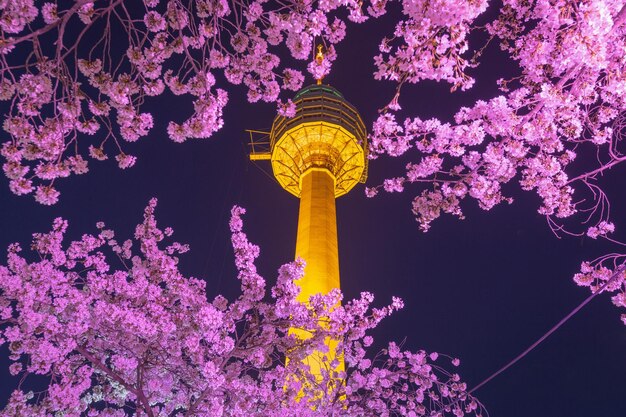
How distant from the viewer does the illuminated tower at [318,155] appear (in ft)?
69.3

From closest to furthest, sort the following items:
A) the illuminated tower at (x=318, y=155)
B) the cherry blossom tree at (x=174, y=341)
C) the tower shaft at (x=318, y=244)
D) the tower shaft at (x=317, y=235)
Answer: the cherry blossom tree at (x=174, y=341) → the tower shaft at (x=318, y=244) → the tower shaft at (x=317, y=235) → the illuminated tower at (x=318, y=155)

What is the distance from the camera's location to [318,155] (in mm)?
25203

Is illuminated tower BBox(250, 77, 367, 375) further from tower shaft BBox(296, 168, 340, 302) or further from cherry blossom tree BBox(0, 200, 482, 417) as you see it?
cherry blossom tree BBox(0, 200, 482, 417)

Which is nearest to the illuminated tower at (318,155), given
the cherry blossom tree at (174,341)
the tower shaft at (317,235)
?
the tower shaft at (317,235)

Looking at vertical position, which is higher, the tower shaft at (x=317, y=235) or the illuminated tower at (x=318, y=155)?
the illuminated tower at (x=318, y=155)

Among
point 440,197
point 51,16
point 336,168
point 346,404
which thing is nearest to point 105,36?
point 51,16

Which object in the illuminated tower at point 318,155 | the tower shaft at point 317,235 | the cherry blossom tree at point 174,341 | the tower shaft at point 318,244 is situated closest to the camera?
the cherry blossom tree at point 174,341

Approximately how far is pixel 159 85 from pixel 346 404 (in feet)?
35.0

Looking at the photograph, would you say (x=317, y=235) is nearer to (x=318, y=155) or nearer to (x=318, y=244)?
(x=318, y=244)

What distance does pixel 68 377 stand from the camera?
35.1 feet

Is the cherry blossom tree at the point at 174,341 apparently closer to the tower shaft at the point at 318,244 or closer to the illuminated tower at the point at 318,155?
the tower shaft at the point at 318,244

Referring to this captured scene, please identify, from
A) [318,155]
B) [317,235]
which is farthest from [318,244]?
[318,155]

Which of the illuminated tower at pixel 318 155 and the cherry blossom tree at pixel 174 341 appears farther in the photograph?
the illuminated tower at pixel 318 155

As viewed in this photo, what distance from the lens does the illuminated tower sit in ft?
69.3
